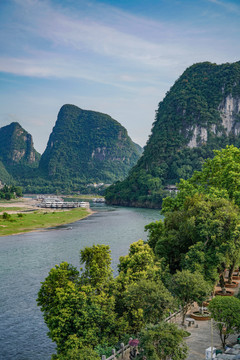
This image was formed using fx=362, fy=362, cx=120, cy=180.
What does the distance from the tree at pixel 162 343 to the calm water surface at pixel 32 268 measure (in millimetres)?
9500

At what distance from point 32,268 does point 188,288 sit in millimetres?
27620

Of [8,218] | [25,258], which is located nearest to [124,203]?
[8,218]

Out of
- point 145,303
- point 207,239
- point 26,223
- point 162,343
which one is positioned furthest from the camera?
point 26,223

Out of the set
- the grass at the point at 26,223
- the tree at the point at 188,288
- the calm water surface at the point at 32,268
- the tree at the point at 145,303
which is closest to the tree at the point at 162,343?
the tree at the point at 145,303

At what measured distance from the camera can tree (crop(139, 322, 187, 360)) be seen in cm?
1762

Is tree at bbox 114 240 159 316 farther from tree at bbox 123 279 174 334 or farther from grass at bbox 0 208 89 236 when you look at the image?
grass at bbox 0 208 89 236

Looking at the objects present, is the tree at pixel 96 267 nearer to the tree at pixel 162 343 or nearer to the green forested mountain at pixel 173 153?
the tree at pixel 162 343

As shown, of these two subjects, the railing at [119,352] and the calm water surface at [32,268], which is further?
the calm water surface at [32,268]

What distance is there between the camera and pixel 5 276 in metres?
42.1

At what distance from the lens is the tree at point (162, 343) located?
17.6 m

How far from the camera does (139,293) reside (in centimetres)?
2175

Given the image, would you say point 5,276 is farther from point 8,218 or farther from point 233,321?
point 8,218

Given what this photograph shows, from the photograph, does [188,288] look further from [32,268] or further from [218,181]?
[32,268]

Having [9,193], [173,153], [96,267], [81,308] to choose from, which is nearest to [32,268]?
[96,267]
